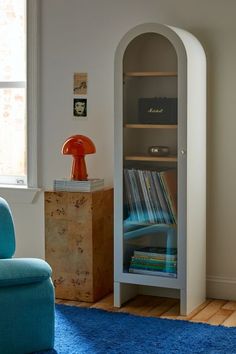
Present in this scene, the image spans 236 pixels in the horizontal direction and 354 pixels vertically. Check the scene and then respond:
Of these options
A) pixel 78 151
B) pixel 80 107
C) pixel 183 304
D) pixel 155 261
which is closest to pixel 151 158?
pixel 78 151

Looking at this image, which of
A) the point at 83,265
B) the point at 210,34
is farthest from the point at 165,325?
the point at 210,34

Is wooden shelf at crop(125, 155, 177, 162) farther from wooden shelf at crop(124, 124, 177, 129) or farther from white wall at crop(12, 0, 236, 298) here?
white wall at crop(12, 0, 236, 298)

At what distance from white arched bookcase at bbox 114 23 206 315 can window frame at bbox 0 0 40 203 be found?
85 centimetres

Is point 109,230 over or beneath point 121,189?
beneath

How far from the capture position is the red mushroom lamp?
180 inches

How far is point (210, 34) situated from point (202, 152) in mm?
734

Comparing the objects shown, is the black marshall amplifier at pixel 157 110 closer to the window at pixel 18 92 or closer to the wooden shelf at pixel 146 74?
the wooden shelf at pixel 146 74

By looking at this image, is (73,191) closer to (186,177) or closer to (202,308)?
(186,177)

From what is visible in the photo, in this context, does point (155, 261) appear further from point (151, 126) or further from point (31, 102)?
point (31, 102)

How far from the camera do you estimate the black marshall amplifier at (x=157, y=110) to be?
14.1 feet

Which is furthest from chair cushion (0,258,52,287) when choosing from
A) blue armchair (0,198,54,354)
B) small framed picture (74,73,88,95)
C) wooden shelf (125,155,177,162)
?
small framed picture (74,73,88,95)

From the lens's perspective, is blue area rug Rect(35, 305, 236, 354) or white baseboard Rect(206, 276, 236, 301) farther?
white baseboard Rect(206, 276, 236, 301)

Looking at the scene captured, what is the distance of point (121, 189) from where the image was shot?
14.5 ft

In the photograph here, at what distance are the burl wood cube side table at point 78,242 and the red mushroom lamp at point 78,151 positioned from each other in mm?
150
